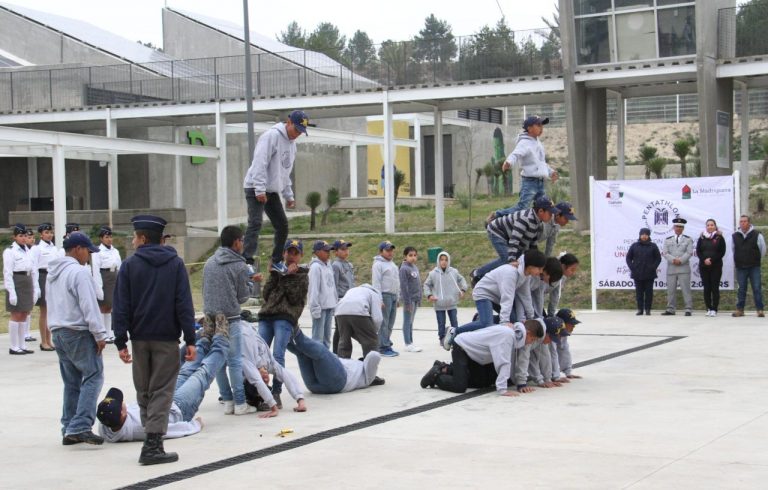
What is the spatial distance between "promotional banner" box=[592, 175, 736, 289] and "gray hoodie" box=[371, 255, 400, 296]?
28.6 ft

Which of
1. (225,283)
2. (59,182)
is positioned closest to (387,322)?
(225,283)

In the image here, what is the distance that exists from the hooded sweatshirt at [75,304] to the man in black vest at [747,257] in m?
15.5

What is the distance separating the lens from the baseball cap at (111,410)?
9.06 m

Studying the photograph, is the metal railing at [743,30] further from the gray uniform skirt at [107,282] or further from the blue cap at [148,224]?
the blue cap at [148,224]

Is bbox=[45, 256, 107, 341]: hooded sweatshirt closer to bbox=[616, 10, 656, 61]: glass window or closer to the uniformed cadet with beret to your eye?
the uniformed cadet with beret

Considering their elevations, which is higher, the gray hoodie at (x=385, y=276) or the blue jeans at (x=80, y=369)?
the gray hoodie at (x=385, y=276)

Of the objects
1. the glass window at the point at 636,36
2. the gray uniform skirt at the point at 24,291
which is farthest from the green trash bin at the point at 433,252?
the glass window at the point at 636,36

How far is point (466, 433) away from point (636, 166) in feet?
179

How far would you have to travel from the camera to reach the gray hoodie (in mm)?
15984

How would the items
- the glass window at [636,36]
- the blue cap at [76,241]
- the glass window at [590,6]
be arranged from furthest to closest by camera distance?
the glass window at [590,6] → the glass window at [636,36] → the blue cap at [76,241]

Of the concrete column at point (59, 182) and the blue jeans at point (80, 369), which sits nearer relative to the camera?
the blue jeans at point (80, 369)

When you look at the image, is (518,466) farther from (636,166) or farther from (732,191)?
(636,166)

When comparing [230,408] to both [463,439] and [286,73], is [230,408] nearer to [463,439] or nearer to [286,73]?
[463,439]

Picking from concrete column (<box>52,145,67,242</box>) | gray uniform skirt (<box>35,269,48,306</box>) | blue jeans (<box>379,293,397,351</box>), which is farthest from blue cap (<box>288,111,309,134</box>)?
concrete column (<box>52,145,67,242</box>)
